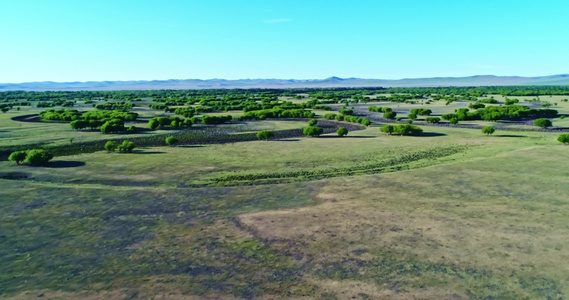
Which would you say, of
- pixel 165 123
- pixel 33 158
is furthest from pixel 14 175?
pixel 165 123

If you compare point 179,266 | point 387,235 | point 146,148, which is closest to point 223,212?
point 179,266

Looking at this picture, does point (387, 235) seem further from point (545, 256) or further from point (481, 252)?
point (545, 256)

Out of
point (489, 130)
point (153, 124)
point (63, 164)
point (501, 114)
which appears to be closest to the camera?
point (63, 164)

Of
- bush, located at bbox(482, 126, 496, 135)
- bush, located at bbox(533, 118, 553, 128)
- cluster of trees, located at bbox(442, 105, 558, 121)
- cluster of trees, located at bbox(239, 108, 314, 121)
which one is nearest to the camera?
bush, located at bbox(482, 126, 496, 135)

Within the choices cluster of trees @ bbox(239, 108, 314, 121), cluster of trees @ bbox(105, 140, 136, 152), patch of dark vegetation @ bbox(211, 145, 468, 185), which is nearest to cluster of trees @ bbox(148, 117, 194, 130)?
cluster of trees @ bbox(239, 108, 314, 121)

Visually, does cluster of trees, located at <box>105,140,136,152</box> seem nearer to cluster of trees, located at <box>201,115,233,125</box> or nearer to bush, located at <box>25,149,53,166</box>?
bush, located at <box>25,149,53,166</box>

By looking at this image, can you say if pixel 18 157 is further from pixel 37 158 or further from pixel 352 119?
pixel 352 119

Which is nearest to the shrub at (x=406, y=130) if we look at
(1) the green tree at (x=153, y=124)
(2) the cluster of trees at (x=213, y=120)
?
(2) the cluster of trees at (x=213, y=120)
